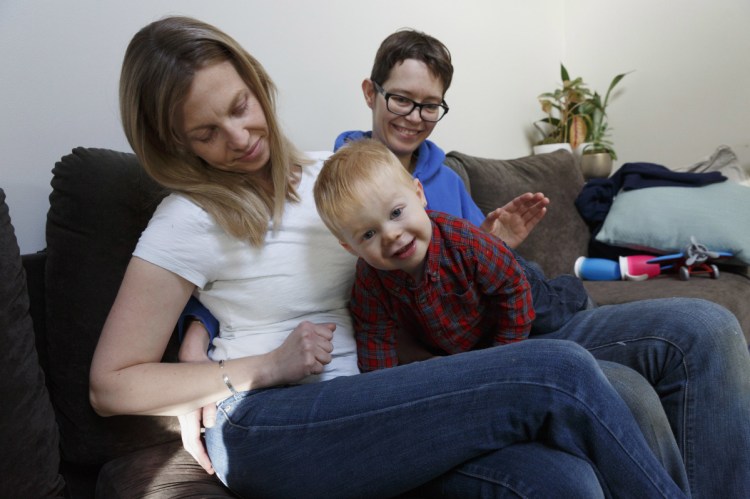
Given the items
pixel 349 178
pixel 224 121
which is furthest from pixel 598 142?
pixel 224 121

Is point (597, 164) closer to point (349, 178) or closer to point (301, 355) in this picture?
point (349, 178)

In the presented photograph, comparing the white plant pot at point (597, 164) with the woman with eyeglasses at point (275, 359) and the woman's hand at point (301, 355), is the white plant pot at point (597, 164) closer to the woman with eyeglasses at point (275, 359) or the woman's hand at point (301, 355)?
the woman with eyeglasses at point (275, 359)

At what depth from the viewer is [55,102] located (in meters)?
1.28

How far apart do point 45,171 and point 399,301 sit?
876 mm

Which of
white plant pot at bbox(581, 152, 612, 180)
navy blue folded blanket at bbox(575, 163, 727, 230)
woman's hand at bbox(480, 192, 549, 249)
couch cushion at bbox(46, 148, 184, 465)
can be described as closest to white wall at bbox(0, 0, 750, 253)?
couch cushion at bbox(46, 148, 184, 465)

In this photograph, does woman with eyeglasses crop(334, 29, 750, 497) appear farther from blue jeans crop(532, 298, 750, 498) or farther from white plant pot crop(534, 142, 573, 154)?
white plant pot crop(534, 142, 573, 154)

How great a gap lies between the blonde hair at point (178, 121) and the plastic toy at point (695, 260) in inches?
60.1

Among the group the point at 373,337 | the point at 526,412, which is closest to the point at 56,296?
the point at 373,337

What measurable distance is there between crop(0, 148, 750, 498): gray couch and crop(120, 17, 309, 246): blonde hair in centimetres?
15

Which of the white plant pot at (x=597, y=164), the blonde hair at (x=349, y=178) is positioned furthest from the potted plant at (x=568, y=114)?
the blonde hair at (x=349, y=178)

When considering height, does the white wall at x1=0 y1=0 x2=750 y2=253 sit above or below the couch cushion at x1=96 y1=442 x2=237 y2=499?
above

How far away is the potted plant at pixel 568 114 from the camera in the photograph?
2.90 m

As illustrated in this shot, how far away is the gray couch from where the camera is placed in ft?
3.04

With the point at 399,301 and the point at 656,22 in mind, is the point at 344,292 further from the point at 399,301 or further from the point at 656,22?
the point at 656,22
